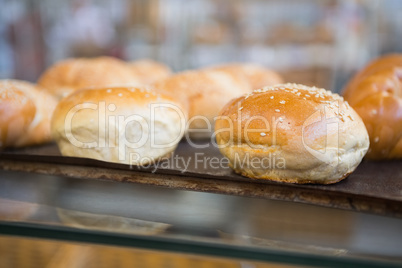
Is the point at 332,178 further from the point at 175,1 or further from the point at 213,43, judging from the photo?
the point at 175,1

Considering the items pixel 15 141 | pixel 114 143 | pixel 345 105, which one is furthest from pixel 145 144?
pixel 345 105

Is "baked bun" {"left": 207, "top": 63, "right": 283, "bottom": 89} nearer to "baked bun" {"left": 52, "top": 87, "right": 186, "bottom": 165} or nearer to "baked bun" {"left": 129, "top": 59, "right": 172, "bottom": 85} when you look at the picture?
"baked bun" {"left": 129, "top": 59, "right": 172, "bottom": 85}

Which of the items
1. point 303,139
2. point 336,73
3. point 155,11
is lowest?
point 336,73

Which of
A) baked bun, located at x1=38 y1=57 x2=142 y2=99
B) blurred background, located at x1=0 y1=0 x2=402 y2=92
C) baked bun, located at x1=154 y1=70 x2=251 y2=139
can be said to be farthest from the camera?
blurred background, located at x1=0 y1=0 x2=402 y2=92

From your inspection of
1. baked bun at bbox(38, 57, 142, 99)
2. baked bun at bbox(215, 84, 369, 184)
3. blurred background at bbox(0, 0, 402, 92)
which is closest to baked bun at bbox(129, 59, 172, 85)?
baked bun at bbox(38, 57, 142, 99)

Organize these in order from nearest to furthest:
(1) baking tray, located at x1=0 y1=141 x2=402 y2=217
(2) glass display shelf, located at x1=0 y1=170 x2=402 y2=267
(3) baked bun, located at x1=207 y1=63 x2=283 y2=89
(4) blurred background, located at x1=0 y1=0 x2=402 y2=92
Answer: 1. (2) glass display shelf, located at x1=0 y1=170 x2=402 y2=267
2. (1) baking tray, located at x1=0 y1=141 x2=402 y2=217
3. (3) baked bun, located at x1=207 y1=63 x2=283 y2=89
4. (4) blurred background, located at x1=0 y1=0 x2=402 y2=92

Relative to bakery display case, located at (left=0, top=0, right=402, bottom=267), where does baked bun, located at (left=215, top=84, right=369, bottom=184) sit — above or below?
above
